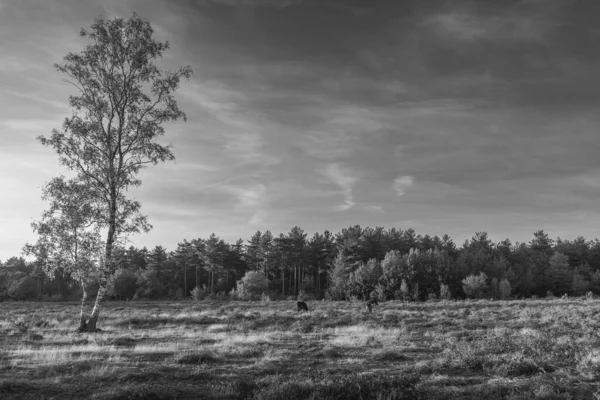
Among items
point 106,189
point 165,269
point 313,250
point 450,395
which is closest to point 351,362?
point 450,395

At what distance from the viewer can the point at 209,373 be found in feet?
33.8

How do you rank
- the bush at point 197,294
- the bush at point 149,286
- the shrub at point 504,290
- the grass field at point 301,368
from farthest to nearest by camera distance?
the bush at point 149,286
the bush at point 197,294
the shrub at point 504,290
the grass field at point 301,368

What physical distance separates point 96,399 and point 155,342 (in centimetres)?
948

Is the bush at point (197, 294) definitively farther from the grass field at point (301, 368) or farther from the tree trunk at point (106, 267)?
the grass field at point (301, 368)

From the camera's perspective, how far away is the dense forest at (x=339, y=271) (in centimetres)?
5928

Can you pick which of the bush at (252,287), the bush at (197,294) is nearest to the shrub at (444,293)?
the bush at (252,287)

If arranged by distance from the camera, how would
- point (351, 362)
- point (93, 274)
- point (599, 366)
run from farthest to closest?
point (93, 274), point (351, 362), point (599, 366)

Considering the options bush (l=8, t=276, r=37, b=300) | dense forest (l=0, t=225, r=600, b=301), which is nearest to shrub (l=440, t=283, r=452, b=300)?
dense forest (l=0, t=225, r=600, b=301)

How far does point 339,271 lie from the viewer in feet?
213

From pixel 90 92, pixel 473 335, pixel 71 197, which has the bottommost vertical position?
pixel 473 335

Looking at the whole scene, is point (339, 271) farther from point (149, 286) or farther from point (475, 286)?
point (149, 286)

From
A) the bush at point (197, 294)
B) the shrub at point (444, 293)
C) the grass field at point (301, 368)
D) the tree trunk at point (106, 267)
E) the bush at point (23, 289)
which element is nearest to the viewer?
the grass field at point (301, 368)

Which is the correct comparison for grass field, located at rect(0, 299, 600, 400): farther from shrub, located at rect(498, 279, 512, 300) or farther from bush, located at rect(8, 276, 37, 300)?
bush, located at rect(8, 276, 37, 300)

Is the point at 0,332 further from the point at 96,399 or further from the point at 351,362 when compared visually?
the point at 351,362
